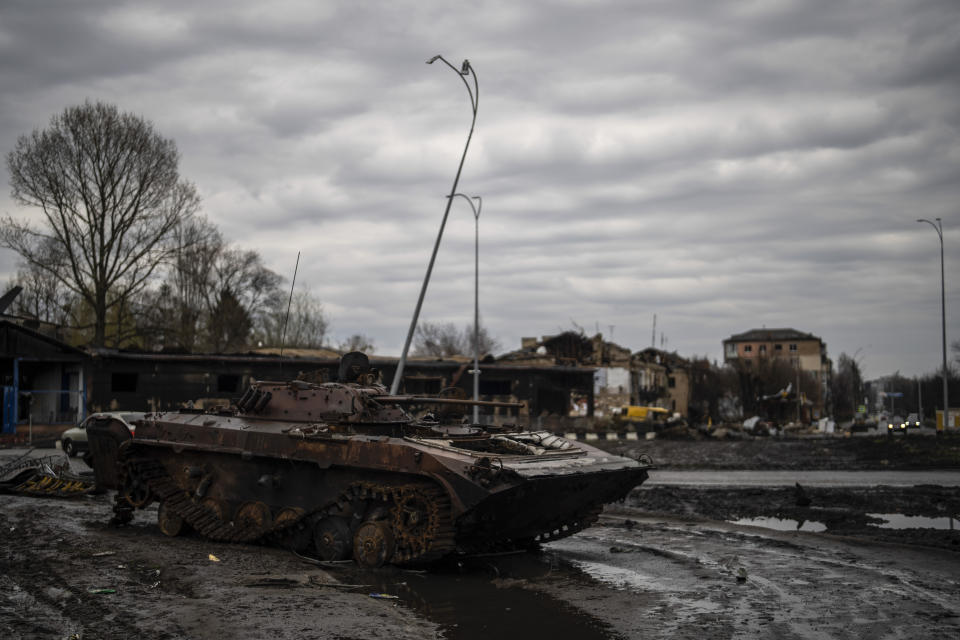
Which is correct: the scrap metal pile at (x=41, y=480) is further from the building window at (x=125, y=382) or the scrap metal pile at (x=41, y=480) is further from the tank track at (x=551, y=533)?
the building window at (x=125, y=382)

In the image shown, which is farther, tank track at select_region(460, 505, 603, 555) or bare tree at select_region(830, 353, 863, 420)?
bare tree at select_region(830, 353, 863, 420)

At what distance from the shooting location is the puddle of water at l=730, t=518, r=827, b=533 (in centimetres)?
1434

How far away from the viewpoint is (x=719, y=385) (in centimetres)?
8094

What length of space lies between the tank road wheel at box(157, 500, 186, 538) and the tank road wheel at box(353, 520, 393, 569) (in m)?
3.53

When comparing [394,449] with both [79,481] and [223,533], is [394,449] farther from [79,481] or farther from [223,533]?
[79,481]

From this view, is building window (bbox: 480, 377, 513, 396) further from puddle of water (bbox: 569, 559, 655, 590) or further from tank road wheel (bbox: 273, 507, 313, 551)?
puddle of water (bbox: 569, 559, 655, 590)

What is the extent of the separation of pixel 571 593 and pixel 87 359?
108ft

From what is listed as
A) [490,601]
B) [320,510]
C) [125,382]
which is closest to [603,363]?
[125,382]

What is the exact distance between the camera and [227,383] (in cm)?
3991

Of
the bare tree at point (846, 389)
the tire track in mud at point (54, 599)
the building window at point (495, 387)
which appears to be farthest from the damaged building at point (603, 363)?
the tire track in mud at point (54, 599)

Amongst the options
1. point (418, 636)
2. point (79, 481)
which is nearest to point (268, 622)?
point (418, 636)

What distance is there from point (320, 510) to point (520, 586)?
2927mm

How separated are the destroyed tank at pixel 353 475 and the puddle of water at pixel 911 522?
4.65 metres

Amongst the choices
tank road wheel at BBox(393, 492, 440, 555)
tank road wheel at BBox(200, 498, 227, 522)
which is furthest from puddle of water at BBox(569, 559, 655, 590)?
tank road wheel at BBox(200, 498, 227, 522)
